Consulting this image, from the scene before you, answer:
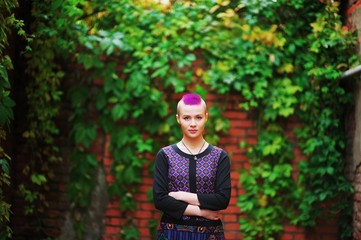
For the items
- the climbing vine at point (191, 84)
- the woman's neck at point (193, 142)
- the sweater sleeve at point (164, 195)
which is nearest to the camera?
the sweater sleeve at point (164, 195)

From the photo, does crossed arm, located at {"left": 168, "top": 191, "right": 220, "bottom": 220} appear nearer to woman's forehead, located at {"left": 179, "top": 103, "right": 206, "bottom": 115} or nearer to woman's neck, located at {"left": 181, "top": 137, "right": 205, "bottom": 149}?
woman's neck, located at {"left": 181, "top": 137, "right": 205, "bottom": 149}

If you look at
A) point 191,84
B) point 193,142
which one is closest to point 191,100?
point 193,142

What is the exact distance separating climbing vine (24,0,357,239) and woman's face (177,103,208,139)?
7.13ft

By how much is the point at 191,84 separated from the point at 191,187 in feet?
7.92

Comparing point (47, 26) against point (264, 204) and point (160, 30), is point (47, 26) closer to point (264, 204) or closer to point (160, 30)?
point (160, 30)

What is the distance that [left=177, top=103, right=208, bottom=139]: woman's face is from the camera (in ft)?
9.19

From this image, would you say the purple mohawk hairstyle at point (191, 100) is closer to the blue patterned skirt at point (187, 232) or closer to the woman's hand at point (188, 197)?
the woman's hand at point (188, 197)

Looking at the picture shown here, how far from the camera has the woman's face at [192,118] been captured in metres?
2.80

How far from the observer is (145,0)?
5.20 metres

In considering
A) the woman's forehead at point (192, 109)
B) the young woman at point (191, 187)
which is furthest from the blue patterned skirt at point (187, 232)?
the woman's forehead at point (192, 109)

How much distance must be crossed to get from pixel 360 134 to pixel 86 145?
99.0 inches

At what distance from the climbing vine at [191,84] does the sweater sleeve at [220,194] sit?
7.11 feet

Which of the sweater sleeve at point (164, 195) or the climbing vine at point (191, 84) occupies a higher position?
the climbing vine at point (191, 84)

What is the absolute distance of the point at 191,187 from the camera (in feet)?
9.23
